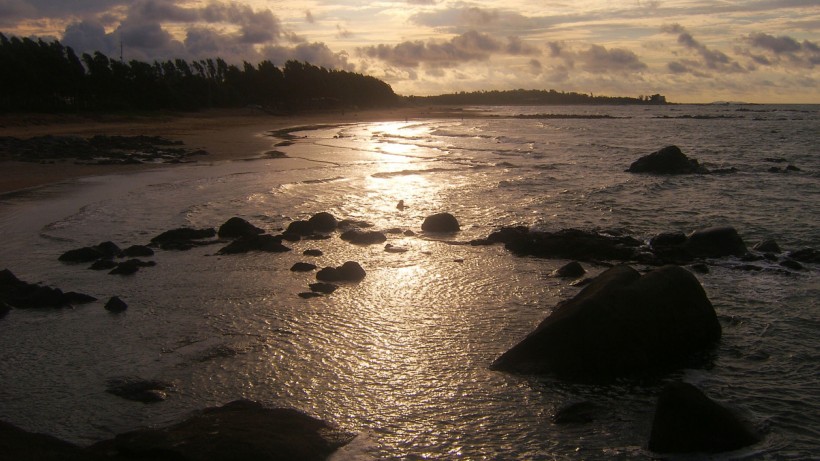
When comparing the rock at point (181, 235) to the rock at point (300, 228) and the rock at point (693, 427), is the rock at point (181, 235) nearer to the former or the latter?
the rock at point (300, 228)

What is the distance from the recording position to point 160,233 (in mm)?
17344

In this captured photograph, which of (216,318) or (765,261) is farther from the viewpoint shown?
(765,261)

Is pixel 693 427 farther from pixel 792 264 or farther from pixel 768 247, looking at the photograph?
pixel 768 247

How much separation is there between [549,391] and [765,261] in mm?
8944

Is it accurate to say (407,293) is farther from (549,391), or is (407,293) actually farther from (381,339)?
(549,391)

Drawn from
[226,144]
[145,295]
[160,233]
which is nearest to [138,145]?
[226,144]

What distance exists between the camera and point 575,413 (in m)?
7.23

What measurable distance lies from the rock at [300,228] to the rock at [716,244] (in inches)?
372

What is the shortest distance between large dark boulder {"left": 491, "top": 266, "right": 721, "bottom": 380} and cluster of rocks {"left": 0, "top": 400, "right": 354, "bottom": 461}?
2869 millimetres

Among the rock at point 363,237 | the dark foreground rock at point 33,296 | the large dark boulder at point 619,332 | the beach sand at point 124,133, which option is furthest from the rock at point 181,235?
the beach sand at point 124,133

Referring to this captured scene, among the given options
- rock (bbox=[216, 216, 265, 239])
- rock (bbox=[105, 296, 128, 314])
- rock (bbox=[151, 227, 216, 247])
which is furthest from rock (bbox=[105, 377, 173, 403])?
rock (bbox=[216, 216, 265, 239])

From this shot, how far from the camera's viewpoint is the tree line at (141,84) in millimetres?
73500

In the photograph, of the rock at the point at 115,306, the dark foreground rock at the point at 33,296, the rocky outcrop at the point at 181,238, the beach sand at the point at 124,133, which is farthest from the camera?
the beach sand at the point at 124,133

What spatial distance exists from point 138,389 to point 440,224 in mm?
10921
